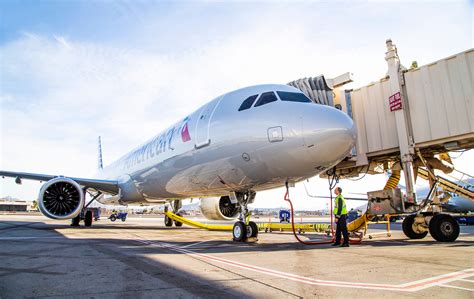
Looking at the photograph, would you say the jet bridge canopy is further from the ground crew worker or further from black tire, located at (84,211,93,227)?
black tire, located at (84,211,93,227)

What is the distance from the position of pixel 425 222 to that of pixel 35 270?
371 inches

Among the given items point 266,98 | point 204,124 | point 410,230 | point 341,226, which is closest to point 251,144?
point 266,98

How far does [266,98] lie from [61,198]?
9574mm

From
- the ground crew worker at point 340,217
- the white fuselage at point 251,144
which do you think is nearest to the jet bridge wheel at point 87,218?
the white fuselage at point 251,144

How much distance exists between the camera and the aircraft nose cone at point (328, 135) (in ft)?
21.1

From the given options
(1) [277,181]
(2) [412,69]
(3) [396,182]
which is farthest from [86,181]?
(2) [412,69]

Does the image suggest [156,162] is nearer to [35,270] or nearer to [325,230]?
[325,230]

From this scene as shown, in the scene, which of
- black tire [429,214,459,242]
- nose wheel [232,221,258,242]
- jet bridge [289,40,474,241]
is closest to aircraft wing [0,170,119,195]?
nose wheel [232,221,258,242]

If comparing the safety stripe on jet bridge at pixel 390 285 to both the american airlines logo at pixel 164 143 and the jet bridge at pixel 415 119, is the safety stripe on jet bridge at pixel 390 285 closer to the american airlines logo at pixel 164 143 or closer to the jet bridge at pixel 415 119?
the jet bridge at pixel 415 119

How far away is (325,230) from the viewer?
1201cm

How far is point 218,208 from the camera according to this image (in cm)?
1230

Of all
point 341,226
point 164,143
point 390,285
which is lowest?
point 390,285

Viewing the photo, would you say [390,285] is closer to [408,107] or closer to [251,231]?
[251,231]

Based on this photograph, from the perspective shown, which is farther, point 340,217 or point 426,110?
point 426,110
